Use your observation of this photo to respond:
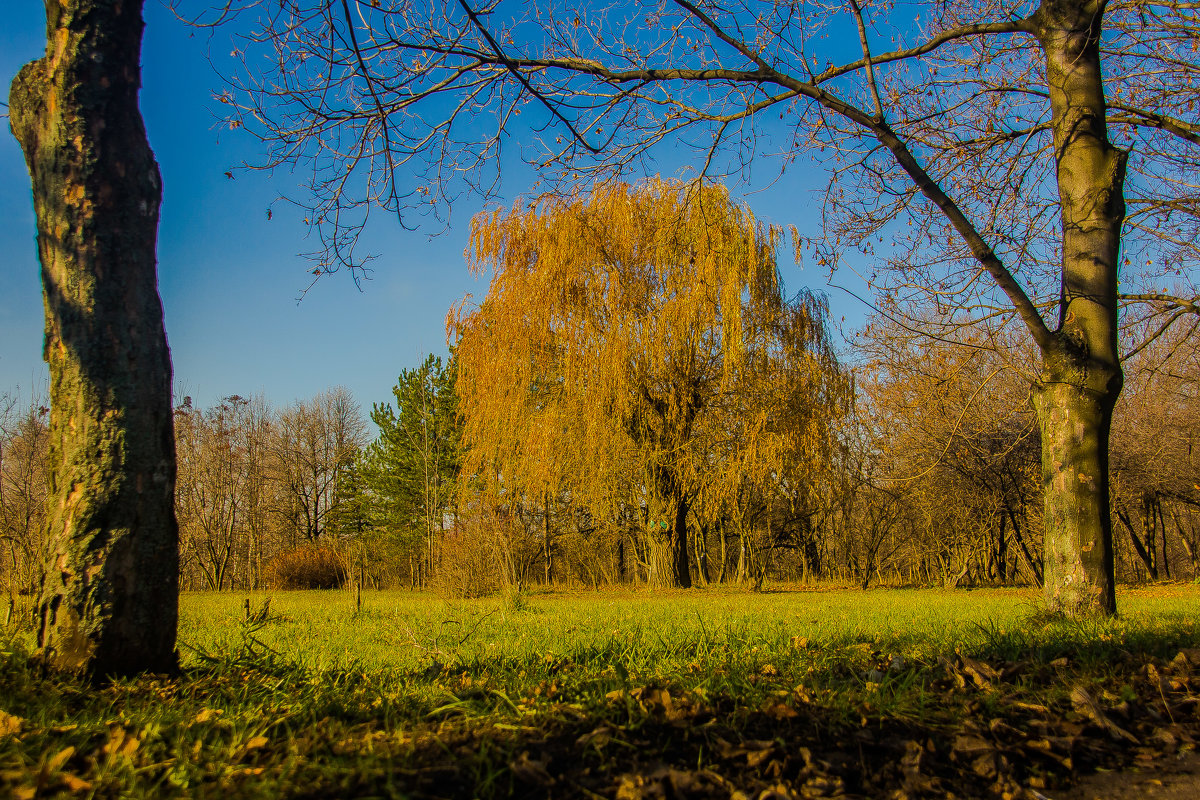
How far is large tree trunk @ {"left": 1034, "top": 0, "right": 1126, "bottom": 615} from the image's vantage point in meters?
4.76

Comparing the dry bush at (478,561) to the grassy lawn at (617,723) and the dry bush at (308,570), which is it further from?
the dry bush at (308,570)

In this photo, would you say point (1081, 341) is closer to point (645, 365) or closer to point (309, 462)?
point (645, 365)

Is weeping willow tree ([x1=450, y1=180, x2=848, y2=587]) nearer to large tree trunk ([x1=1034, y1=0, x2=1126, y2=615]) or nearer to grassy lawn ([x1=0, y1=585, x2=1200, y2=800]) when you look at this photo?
large tree trunk ([x1=1034, y1=0, x2=1126, y2=615])

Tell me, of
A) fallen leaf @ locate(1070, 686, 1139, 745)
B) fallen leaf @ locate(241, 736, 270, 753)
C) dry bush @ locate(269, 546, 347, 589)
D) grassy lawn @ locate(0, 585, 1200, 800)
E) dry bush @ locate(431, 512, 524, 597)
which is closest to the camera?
grassy lawn @ locate(0, 585, 1200, 800)

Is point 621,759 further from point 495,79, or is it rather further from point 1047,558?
point 1047,558

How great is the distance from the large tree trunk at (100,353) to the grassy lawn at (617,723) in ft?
0.90

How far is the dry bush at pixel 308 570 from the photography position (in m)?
21.3

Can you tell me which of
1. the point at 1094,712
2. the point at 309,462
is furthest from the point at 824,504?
the point at 309,462

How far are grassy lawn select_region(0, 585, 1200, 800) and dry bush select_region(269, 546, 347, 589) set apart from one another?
65.8 feet

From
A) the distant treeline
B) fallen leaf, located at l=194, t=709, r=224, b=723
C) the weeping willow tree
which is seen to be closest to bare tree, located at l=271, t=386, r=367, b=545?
the distant treeline

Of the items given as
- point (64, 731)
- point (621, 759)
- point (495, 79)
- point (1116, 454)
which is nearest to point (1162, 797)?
point (621, 759)

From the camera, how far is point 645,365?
13.4 m

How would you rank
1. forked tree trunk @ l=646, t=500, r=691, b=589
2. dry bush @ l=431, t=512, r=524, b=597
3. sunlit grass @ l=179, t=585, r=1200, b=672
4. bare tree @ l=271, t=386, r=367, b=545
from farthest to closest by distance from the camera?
1. bare tree @ l=271, t=386, r=367, b=545
2. forked tree trunk @ l=646, t=500, r=691, b=589
3. dry bush @ l=431, t=512, r=524, b=597
4. sunlit grass @ l=179, t=585, r=1200, b=672

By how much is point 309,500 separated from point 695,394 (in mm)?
30464
